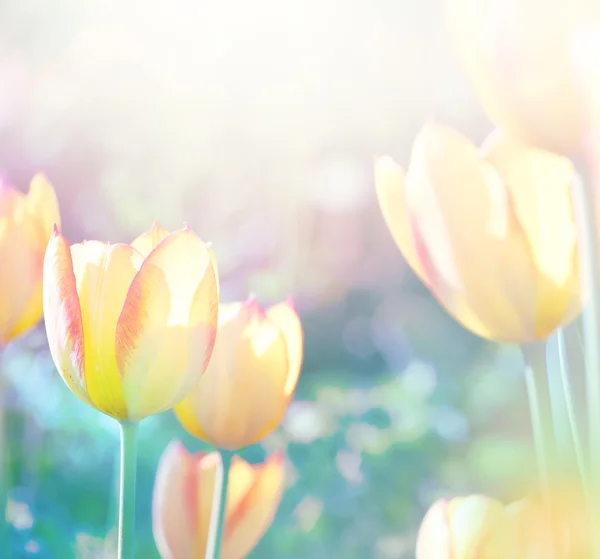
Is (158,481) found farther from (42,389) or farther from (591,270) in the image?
(591,270)

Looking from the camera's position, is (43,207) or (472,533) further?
(43,207)

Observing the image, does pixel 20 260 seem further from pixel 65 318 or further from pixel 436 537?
pixel 436 537

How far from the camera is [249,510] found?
358 mm

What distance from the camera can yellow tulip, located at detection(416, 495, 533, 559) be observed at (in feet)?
0.87

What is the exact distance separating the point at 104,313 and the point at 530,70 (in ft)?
0.62

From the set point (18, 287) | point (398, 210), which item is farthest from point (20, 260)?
→ point (398, 210)

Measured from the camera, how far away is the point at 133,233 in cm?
46

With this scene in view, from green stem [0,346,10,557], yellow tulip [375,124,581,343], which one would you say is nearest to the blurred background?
green stem [0,346,10,557]

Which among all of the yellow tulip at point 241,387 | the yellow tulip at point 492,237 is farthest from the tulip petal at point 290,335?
the yellow tulip at point 492,237

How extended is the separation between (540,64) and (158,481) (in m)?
0.29

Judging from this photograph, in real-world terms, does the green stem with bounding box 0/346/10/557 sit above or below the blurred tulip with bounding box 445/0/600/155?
below

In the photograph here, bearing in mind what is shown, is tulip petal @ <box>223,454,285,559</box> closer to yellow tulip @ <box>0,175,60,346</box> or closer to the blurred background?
the blurred background

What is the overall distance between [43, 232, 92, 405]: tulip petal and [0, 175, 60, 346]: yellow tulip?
0.30 feet

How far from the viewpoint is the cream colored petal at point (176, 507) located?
354mm
